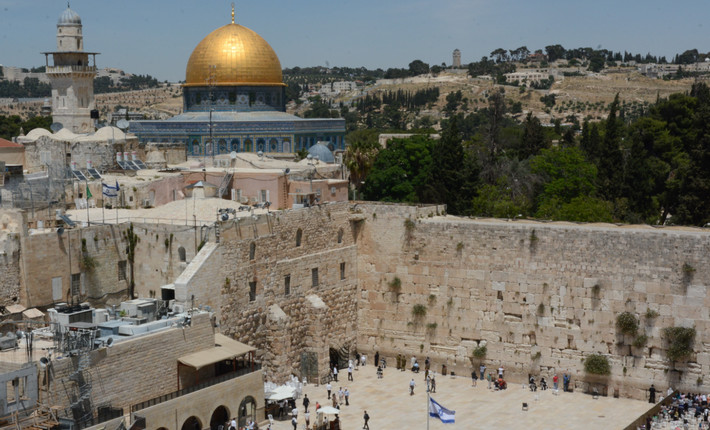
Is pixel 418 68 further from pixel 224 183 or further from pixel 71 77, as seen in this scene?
pixel 224 183

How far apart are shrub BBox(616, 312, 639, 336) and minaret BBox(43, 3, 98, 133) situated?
1019 inches

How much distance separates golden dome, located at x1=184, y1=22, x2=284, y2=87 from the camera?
4372 cm

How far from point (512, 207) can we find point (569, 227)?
28.1 feet

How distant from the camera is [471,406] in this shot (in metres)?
25.0

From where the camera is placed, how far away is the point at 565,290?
25938 mm

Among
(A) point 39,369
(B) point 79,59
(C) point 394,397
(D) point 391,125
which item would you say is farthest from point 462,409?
(D) point 391,125

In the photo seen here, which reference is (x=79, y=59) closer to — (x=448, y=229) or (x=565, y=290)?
(x=448, y=229)

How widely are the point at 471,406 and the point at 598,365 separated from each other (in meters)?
3.68

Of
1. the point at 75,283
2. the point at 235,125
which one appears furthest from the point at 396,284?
the point at 235,125

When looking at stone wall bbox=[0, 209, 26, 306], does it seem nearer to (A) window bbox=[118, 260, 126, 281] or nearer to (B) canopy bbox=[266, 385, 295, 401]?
(A) window bbox=[118, 260, 126, 281]

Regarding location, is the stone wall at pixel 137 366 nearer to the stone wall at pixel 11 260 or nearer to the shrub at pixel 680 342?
the stone wall at pixel 11 260

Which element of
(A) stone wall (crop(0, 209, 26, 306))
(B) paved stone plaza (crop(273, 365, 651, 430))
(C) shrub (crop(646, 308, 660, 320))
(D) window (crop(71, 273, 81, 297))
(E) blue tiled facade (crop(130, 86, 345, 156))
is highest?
(E) blue tiled facade (crop(130, 86, 345, 156))

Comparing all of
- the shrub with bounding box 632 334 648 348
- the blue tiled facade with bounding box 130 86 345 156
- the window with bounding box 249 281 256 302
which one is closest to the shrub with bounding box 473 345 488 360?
the shrub with bounding box 632 334 648 348

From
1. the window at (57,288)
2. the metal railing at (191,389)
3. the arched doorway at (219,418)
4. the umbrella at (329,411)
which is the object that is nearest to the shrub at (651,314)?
the umbrella at (329,411)
